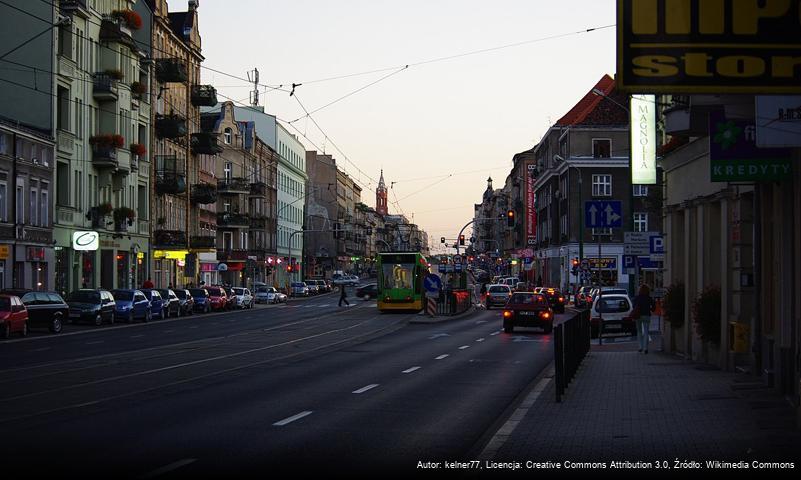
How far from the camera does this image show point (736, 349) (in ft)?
65.1

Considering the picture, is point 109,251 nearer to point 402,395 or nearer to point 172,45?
point 172,45

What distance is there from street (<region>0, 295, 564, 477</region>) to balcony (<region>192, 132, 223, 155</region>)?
173 ft

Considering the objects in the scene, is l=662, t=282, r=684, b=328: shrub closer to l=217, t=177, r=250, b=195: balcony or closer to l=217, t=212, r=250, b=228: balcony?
l=217, t=177, r=250, b=195: balcony

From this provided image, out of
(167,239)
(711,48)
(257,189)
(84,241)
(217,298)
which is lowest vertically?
(217,298)

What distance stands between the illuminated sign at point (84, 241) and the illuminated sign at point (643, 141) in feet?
103

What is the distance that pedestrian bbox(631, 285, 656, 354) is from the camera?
97.3 feet

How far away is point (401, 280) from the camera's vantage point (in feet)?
199

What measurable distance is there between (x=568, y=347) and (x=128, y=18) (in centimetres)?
5112

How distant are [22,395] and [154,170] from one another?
5887cm

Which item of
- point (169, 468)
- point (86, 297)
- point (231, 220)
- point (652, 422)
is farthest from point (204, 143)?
point (169, 468)

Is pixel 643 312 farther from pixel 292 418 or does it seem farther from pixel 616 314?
pixel 292 418

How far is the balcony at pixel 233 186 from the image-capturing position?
327 feet

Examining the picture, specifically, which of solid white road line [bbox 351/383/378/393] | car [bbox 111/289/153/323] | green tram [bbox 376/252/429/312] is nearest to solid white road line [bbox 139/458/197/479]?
solid white road line [bbox 351/383/378/393]

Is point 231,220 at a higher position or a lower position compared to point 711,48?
higher
